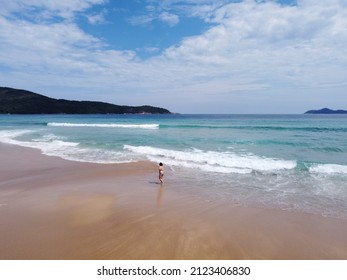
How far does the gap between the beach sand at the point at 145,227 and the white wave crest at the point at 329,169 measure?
648 centimetres

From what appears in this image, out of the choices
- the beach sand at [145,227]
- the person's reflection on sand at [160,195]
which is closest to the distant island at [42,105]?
the beach sand at [145,227]

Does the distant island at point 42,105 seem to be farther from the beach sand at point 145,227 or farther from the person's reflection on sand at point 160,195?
the person's reflection on sand at point 160,195

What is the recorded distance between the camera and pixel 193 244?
5.68m

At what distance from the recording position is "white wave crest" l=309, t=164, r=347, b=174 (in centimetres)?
1277

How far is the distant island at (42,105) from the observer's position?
11957 centimetres

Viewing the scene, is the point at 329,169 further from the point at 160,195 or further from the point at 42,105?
the point at 42,105

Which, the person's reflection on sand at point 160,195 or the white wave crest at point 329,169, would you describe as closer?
the person's reflection on sand at point 160,195

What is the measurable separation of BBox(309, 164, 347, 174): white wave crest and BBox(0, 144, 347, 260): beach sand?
6.48 m

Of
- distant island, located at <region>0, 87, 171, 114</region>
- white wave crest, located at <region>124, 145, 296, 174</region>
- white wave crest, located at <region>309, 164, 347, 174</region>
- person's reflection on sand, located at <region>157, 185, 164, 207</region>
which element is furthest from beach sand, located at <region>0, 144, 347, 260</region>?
distant island, located at <region>0, 87, 171, 114</region>

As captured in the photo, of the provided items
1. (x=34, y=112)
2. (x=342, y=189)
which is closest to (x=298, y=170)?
(x=342, y=189)

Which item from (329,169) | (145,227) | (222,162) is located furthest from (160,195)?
(329,169)

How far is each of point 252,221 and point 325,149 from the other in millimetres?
15888
